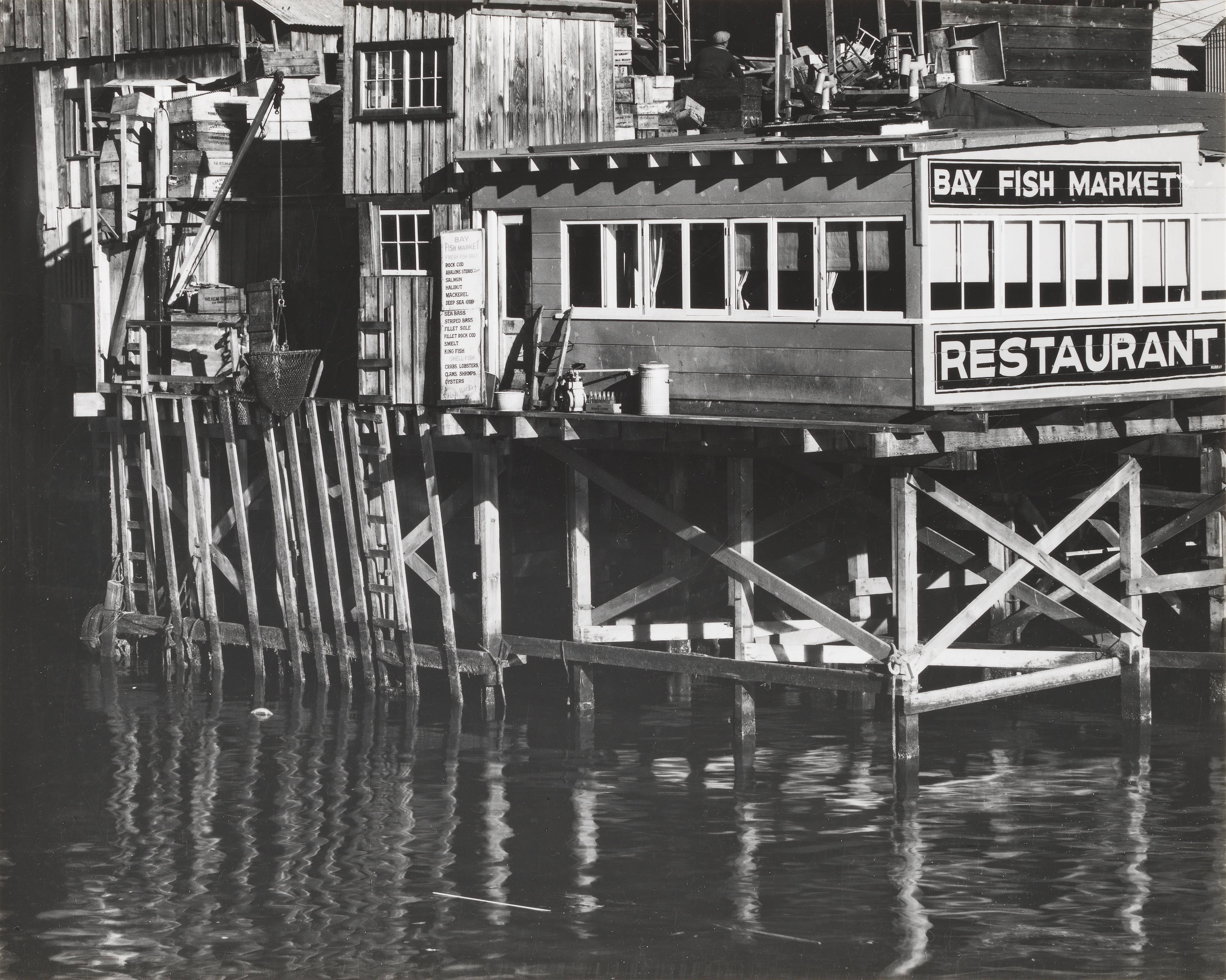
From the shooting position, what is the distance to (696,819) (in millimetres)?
19672

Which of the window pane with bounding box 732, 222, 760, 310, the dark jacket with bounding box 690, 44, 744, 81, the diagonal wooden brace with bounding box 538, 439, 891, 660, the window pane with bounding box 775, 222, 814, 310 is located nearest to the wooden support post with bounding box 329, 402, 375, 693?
the diagonal wooden brace with bounding box 538, 439, 891, 660

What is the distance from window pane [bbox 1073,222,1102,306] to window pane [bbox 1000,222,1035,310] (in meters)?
0.63

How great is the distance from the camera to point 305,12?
98.9 ft

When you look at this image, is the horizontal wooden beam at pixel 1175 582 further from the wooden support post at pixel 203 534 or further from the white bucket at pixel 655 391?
the wooden support post at pixel 203 534

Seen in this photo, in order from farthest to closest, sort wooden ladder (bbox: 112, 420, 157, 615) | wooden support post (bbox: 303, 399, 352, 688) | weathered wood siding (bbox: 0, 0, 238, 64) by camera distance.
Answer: weathered wood siding (bbox: 0, 0, 238, 64)
wooden ladder (bbox: 112, 420, 157, 615)
wooden support post (bbox: 303, 399, 352, 688)

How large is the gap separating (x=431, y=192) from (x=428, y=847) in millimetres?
8879

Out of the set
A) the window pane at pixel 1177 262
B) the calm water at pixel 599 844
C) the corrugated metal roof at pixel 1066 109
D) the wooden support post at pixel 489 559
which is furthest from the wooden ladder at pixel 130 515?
the window pane at pixel 1177 262

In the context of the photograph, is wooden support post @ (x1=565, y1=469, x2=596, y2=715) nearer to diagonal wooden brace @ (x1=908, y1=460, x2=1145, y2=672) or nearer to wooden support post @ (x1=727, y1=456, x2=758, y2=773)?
wooden support post @ (x1=727, y1=456, x2=758, y2=773)

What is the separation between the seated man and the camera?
2942 centimetres

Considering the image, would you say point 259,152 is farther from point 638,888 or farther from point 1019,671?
point 638,888

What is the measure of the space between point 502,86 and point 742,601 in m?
7.02

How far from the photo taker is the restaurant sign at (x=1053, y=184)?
19828 mm

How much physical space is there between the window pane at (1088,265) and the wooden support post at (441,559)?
7776 millimetres

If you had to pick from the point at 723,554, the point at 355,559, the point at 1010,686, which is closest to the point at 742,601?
the point at 723,554
